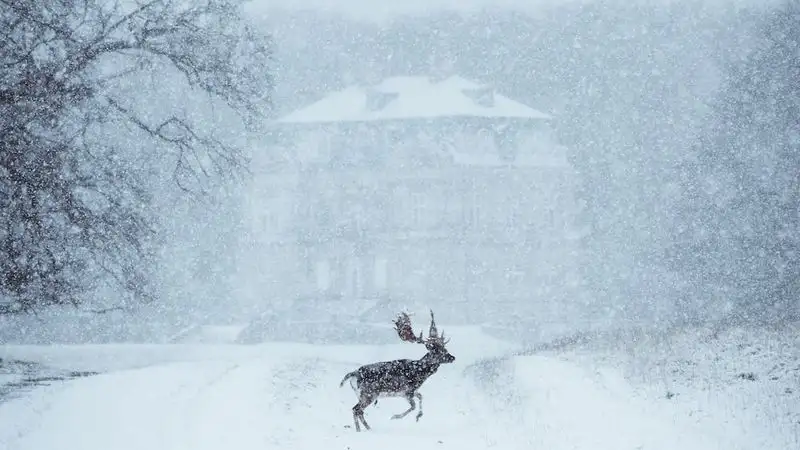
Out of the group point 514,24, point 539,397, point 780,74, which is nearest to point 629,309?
point 780,74

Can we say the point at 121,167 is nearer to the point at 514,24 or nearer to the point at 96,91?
the point at 96,91

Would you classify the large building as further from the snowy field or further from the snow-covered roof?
the snowy field

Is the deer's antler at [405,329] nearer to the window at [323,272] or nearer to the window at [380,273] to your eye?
the window at [380,273]

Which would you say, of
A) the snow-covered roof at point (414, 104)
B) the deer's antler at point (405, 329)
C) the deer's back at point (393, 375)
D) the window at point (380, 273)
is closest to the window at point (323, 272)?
the window at point (380, 273)

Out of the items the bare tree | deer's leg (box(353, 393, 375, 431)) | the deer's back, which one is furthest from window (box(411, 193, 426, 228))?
deer's leg (box(353, 393, 375, 431))

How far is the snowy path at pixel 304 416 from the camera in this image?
11820 millimetres

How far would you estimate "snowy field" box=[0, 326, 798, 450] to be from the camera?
11820 mm

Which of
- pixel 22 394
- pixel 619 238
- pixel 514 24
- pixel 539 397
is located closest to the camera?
pixel 539 397

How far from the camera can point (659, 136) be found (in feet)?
190

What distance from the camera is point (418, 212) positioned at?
55.3 meters

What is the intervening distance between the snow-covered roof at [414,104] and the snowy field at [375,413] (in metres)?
37.9

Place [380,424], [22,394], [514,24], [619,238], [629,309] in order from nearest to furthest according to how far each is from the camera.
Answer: [380,424]
[22,394]
[629,309]
[619,238]
[514,24]

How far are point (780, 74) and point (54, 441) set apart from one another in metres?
46.1

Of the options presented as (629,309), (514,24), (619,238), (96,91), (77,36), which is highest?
(514,24)
